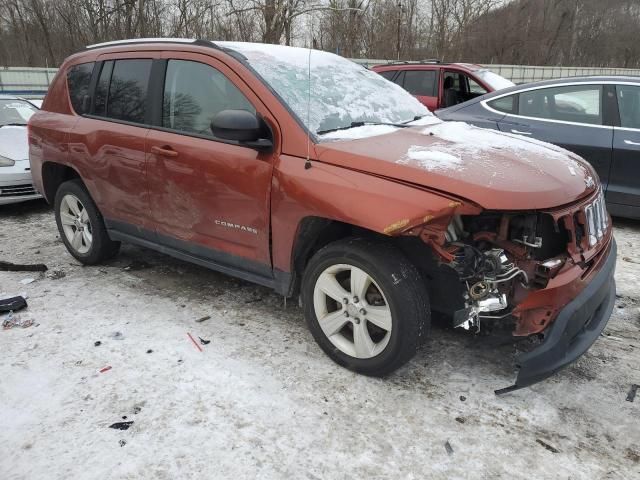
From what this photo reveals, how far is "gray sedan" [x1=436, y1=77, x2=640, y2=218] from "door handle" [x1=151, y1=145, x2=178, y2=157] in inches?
153

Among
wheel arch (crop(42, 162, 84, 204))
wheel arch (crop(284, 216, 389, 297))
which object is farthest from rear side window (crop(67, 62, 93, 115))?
wheel arch (crop(284, 216, 389, 297))

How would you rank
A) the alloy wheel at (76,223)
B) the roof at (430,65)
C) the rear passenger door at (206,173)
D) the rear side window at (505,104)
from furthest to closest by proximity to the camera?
the roof at (430,65), the rear side window at (505,104), the alloy wheel at (76,223), the rear passenger door at (206,173)

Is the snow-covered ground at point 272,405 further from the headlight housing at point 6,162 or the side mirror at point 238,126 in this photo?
the headlight housing at point 6,162

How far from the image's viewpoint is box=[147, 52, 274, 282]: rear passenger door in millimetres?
3059

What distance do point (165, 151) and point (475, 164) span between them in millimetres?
2029

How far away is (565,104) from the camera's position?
18.2 ft

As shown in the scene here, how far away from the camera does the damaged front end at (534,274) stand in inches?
94.0

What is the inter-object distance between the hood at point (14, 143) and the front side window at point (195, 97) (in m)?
3.93

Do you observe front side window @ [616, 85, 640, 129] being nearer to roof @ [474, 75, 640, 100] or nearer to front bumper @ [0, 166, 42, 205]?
roof @ [474, 75, 640, 100]

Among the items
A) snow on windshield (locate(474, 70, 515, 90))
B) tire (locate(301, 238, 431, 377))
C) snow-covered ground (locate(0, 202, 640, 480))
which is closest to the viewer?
snow-covered ground (locate(0, 202, 640, 480))

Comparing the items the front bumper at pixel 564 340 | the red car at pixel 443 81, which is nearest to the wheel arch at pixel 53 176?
the front bumper at pixel 564 340

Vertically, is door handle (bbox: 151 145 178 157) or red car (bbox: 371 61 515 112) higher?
red car (bbox: 371 61 515 112)

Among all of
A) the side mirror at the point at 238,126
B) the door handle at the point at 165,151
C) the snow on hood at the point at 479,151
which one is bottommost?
the door handle at the point at 165,151

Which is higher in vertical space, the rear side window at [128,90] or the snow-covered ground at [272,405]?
the rear side window at [128,90]
